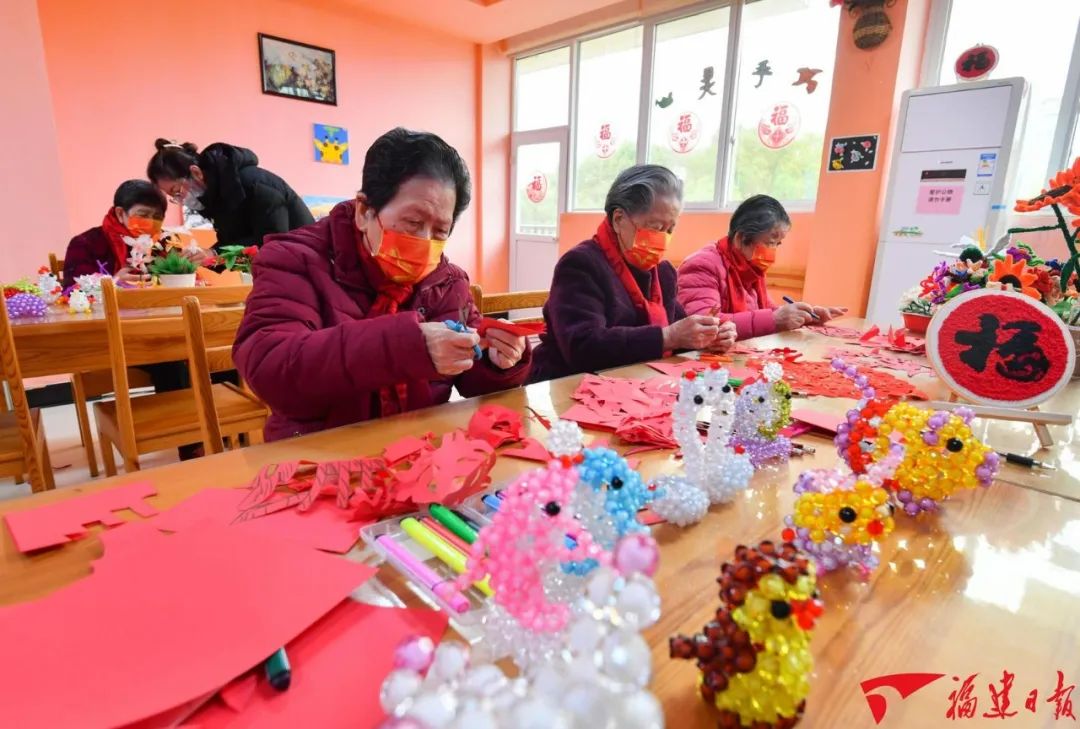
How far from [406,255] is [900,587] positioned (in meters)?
0.84

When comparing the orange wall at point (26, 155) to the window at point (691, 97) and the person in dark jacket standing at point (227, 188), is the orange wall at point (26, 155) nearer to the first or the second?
the person in dark jacket standing at point (227, 188)

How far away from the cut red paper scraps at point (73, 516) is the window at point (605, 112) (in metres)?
4.92

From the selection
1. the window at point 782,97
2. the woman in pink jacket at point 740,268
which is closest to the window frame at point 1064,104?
the window at point 782,97

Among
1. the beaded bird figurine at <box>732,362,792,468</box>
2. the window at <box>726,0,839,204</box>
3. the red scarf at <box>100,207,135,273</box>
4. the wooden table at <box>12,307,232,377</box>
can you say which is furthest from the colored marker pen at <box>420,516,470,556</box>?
the window at <box>726,0,839,204</box>

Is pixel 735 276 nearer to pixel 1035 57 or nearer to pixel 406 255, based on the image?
pixel 406 255

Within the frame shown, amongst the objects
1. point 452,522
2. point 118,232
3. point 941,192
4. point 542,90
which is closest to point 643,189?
point 452,522

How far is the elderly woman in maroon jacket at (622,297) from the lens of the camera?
140cm

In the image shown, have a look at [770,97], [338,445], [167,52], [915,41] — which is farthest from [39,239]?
[915,41]

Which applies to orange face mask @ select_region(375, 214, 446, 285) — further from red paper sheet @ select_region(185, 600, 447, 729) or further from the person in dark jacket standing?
the person in dark jacket standing

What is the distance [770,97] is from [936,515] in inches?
165

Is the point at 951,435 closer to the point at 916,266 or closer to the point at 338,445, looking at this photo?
the point at 338,445

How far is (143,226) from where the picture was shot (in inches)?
97.1

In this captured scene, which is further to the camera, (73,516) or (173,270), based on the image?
(173,270)

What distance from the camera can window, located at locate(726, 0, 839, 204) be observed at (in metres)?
3.73
